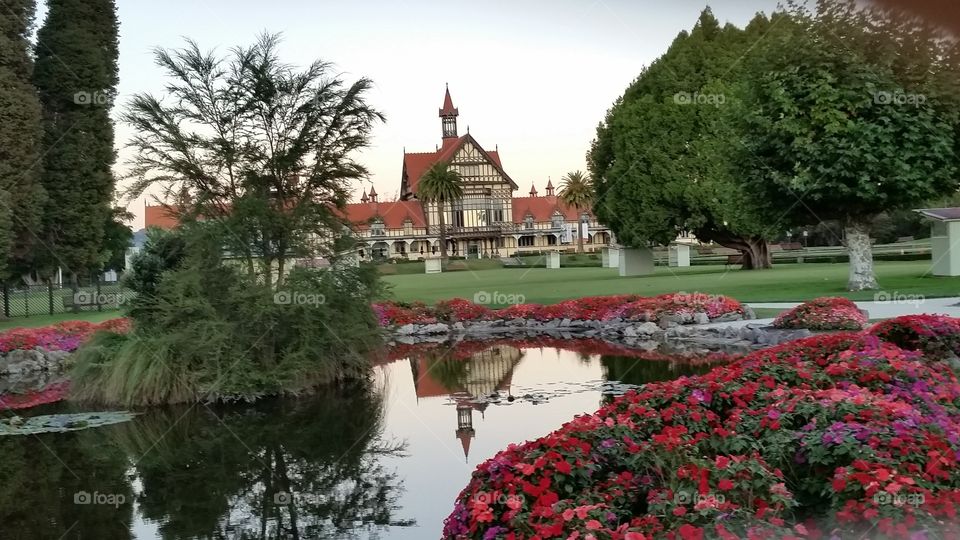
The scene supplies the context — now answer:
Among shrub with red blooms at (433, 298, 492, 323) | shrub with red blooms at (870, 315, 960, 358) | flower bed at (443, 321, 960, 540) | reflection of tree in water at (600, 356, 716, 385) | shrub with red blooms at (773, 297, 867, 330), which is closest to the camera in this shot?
flower bed at (443, 321, 960, 540)

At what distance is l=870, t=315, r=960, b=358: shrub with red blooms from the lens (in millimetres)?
9617

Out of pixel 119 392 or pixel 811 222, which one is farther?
pixel 811 222

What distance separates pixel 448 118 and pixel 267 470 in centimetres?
8244

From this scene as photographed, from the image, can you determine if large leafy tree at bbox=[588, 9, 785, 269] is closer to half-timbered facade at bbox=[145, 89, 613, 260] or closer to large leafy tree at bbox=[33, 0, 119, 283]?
large leafy tree at bbox=[33, 0, 119, 283]

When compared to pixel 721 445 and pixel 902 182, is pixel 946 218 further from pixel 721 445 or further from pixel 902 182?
pixel 721 445

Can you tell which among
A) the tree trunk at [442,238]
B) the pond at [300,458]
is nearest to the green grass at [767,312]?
the pond at [300,458]

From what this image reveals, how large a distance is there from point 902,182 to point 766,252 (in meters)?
20.6

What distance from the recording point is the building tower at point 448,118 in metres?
88.0

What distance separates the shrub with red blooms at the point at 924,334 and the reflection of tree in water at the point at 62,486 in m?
9.13

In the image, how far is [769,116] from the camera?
2281 cm

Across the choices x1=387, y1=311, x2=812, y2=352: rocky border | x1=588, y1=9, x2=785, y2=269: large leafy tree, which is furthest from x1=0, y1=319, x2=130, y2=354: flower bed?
x1=588, y1=9, x2=785, y2=269: large leafy tree

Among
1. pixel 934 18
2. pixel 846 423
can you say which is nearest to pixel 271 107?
pixel 846 423

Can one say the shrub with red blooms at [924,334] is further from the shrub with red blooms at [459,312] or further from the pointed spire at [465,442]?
the shrub with red blooms at [459,312]

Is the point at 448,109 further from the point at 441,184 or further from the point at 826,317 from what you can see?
the point at 826,317
